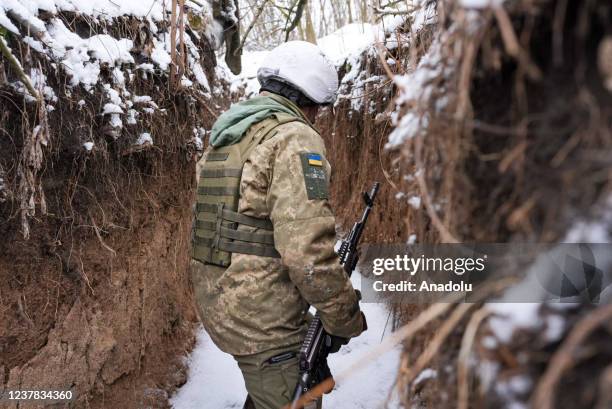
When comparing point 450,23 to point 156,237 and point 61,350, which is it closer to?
point 61,350

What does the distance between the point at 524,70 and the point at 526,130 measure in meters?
0.09

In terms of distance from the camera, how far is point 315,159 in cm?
170

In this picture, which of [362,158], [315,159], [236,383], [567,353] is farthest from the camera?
[362,158]

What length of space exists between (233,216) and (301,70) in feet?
2.28

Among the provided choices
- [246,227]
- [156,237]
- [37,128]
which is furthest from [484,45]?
[156,237]

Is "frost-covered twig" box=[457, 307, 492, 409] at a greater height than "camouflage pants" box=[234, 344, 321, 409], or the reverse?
"frost-covered twig" box=[457, 307, 492, 409]

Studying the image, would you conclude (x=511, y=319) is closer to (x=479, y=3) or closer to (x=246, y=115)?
(x=479, y=3)

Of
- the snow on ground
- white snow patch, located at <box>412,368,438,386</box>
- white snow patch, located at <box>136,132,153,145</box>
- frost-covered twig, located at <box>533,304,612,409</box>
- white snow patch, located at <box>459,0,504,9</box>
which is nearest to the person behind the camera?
frost-covered twig, located at <box>533,304,612,409</box>

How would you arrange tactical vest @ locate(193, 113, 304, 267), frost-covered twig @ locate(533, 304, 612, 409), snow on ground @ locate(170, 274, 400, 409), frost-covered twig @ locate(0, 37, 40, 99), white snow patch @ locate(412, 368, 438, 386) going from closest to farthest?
1. frost-covered twig @ locate(533, 304, 612, 409)
2. white snow patch @ locate(412, 368, 438, 386)
3. frost-covered twig @ locate(0, 37, 40, 99)
4. tactical vest @ locate(193, 113, 304, 267)
5. snow on ground @ locate(170, 274, 400, 409)

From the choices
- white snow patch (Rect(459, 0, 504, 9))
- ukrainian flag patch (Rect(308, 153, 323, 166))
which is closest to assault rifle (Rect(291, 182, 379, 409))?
ukrainian flag patch (Rect(308, 153, 323, 166))

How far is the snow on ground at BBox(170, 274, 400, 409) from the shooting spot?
2910 millimetres

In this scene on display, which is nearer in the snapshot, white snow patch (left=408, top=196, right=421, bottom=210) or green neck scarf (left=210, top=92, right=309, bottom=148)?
white snow patch (left=408, top=196, right=421, bottom=210)

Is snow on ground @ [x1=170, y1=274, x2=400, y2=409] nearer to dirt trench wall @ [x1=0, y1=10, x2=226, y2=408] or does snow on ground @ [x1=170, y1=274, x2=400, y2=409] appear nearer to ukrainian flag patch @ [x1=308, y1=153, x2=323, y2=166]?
dirt trench wall @ [x1=0, y1=10, x2=226, y2=408]

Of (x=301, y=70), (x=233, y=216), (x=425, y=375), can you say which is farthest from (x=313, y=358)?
(x=301, y=70)
